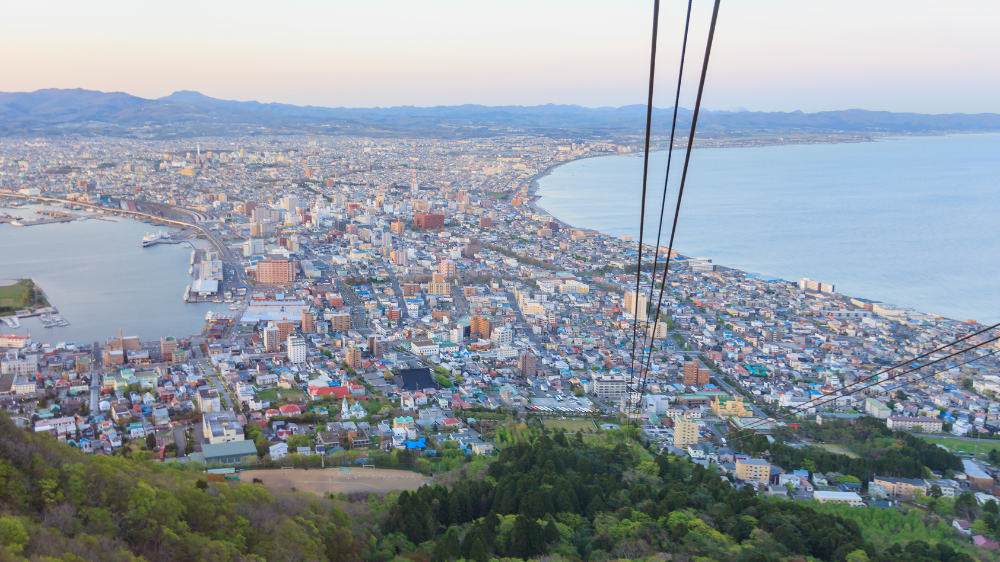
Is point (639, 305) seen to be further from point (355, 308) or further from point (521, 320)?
point (355, 308)

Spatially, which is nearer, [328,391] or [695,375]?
[328,391]

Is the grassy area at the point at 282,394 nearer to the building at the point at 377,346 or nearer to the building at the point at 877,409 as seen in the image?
the building at the point at 377,346

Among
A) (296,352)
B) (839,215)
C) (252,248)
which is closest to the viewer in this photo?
(296,352)

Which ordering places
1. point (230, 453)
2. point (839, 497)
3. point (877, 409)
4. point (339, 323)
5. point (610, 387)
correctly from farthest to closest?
point (339, 323), point (610, 387), point (877, 409), point (230, 453), point (839, 497)

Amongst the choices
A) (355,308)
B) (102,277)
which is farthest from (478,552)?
(102,277)

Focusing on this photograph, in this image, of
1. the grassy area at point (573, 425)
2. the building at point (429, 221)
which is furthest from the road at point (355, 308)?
the building at point (429, 221)

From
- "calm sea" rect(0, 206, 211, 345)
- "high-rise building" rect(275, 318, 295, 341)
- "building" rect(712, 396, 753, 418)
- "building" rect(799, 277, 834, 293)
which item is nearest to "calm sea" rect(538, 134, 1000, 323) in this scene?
"building" rect(799, 277, 834, 293)
